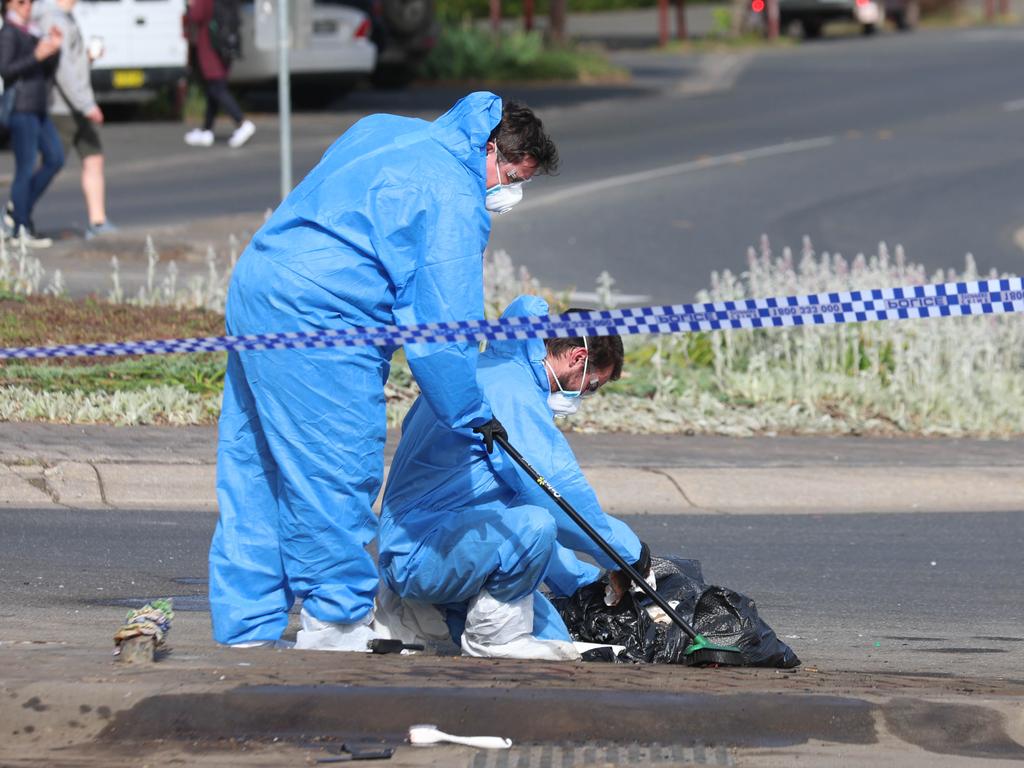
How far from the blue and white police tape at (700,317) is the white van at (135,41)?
50.2ft

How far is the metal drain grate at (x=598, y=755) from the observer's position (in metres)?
4.29

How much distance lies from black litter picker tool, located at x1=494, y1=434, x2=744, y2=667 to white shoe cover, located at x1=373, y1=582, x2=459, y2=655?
54cm

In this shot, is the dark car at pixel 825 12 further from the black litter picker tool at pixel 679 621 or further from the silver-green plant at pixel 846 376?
the black litter picker tool at pixel 679 621

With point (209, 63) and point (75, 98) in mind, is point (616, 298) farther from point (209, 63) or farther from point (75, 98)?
point (209, 63)

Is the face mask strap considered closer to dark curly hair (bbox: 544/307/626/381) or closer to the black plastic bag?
dark curly hair (bbox: 544/307/626/381)

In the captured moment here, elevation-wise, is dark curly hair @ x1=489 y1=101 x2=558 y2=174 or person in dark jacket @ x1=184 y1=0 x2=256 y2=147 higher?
dark curly hair @ x1=489 y1=101 x2=558 y2=174

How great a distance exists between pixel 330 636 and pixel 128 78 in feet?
54.4

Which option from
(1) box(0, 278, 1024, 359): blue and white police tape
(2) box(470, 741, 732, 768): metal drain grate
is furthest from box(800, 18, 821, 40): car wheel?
(2) box(470, 741, 732, 768): metal drain grate

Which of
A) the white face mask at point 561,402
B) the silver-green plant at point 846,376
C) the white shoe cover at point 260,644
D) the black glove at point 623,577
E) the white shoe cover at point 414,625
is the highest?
the white face mask at point 561,402

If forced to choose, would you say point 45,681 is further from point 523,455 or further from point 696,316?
point 696,316

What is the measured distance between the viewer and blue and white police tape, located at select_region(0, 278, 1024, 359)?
4797 millimetres

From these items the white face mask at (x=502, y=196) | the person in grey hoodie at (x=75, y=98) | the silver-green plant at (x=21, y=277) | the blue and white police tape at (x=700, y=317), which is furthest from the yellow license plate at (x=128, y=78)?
the white face mask at (x=502, y=196)

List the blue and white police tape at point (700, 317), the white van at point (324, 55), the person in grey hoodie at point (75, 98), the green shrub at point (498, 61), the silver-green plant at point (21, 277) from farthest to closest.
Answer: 1. the green shrub at point (498, 61)
2. the white van at point (324, 55)
3. the person in grey hoodie at point (75, 98)
4. the silver-green plant at point (21, 277)
5. the blue and white police tape at point (700, 317)

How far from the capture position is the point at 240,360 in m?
4.92
